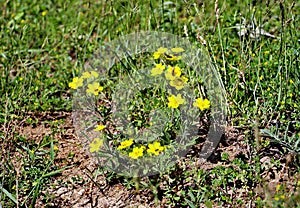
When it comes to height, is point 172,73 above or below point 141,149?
above

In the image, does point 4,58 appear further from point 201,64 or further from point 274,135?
point 274,135

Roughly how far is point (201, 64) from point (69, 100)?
0.93 m

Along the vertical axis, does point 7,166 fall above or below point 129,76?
below

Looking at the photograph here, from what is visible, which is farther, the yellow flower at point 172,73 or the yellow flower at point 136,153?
the yellow flower at point 172,73

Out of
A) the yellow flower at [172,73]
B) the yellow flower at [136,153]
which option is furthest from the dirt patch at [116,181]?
the yellow flower at [172,73]

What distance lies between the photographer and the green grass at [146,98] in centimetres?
259

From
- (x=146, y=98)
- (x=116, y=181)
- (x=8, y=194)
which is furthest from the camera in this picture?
(x=146, y=98)

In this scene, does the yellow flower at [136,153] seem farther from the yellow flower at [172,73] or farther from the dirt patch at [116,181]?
the yellow flower at [172,73]

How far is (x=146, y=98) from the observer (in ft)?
10.1

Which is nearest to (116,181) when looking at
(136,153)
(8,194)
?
(136,153)

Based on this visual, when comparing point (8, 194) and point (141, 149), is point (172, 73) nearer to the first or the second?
point (141, 149)

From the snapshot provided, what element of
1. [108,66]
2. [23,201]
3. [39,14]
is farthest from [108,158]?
[39,14]

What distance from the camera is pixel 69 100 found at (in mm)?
3402

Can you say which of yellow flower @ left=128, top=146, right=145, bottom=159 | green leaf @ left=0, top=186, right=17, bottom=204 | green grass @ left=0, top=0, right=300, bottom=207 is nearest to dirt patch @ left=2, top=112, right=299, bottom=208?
green grass @ left=0, top=0, right=300, bottom=207
